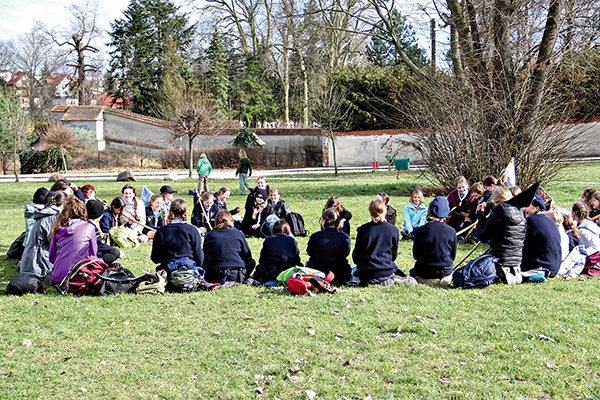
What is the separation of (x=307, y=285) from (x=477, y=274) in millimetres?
2001

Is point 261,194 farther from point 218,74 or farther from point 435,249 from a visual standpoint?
point 218,74

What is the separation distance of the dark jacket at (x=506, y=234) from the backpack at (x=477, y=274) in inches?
6.5

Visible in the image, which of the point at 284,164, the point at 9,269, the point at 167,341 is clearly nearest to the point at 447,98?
the point at 9,269

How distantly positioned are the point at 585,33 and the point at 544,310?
1302 centimetres

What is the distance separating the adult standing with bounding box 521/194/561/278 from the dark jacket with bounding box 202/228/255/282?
3553 millimetres

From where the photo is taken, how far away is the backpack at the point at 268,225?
12.1 metres

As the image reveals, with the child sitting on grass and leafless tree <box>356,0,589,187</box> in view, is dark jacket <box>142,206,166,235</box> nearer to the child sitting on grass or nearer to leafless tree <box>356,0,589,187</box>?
the child sitting on grass

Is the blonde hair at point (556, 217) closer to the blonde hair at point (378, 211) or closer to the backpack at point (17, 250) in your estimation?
the blonde hair at point (378, 211)

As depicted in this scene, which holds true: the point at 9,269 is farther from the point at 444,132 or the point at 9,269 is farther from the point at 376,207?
the point at 444,132

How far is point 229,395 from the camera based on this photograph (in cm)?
459

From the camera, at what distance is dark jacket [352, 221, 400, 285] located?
24.8ft

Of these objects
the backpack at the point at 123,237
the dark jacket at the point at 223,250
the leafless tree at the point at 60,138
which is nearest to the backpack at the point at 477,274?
the dark jacket at the point at 223,250

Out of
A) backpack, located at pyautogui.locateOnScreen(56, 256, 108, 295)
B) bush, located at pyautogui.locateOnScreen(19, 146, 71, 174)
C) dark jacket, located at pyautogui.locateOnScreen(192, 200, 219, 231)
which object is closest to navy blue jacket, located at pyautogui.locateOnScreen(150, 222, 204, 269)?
backpack, located at pyautogui.locateOnScreen(56, 256, 108, 295)

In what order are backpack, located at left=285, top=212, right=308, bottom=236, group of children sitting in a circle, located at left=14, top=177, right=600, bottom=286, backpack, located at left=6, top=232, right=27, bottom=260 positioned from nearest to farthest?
group of children sitting in a circle, located at left=14, top=177, right=600, bottom=286 → backpack, located at left=6, top=232, right=27, bottom=260 → backpack, located at left=285, top=212, right=308, bottom=236
